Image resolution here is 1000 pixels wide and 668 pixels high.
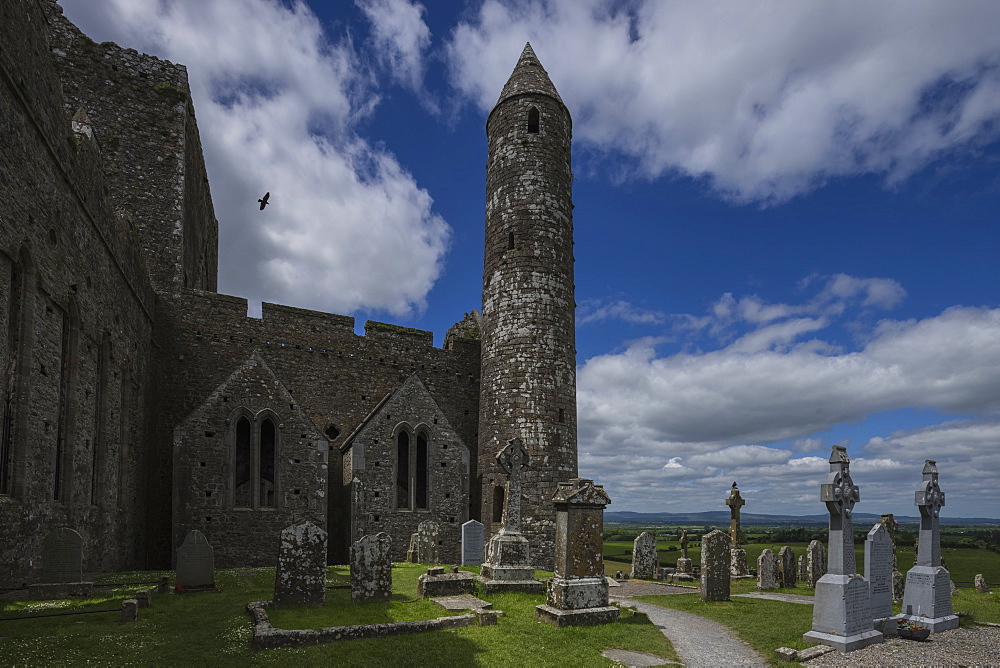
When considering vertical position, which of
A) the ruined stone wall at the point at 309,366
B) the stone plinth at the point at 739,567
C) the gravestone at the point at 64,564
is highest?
the ruined stone wall at the point at 309,366

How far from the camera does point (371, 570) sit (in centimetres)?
1098

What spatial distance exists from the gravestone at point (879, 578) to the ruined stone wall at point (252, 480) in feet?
46.6

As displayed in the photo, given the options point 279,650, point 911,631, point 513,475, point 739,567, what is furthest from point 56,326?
point 739,567

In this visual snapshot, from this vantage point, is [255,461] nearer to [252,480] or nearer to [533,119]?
[252,480]

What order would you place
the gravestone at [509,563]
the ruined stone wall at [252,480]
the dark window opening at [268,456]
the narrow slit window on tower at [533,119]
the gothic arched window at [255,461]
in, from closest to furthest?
the gravestone at [509,563] < the ruined stone wall at [252,480] < the gothic arched window at [255,461] < the dark window opening at [268,456] < the narrow slit window on tower at [533,119]

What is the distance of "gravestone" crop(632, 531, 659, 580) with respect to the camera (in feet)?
62.2

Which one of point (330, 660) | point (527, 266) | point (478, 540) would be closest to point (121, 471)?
point (478, 540)

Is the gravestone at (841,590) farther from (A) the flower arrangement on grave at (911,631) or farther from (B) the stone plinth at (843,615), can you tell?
(A) the flower arrangement on grave at (911,631)

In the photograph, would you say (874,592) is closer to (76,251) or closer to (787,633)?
(787,633)

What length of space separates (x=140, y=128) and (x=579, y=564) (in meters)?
20.3

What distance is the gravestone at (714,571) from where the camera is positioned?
1343 centimetres

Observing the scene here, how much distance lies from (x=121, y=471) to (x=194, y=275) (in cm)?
1118

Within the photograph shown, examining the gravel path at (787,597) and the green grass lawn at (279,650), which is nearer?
the green grass lawn at (279,650)

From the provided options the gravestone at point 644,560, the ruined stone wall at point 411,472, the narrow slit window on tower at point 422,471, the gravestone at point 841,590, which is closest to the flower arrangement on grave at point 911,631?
the gravestone at point 841,590
